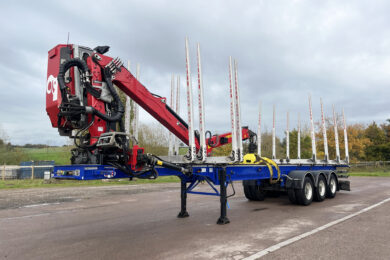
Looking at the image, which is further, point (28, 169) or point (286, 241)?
point (28, 169)

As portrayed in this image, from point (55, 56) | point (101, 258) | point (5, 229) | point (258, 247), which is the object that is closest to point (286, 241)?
point (258, 247)

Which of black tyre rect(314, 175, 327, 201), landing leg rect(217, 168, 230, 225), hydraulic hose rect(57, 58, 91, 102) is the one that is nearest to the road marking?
landing leg rect(217, 168, 230, 225)

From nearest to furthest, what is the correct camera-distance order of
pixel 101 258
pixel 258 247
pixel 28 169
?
pixel 101 258
pixel 258 247
pixel 28 169

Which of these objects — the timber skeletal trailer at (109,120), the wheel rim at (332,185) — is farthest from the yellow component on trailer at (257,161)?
the wheel rim at (332,185)

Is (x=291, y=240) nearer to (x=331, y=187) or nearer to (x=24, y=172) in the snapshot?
(x=331, y=187)

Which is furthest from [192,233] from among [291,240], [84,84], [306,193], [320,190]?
[320,190]

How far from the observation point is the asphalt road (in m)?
5.02

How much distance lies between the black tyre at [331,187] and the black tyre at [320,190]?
34cm

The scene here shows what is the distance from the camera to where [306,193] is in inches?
405

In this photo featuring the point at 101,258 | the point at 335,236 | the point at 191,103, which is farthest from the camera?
the point at 191,103

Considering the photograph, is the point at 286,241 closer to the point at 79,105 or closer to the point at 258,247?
the point at 258,247

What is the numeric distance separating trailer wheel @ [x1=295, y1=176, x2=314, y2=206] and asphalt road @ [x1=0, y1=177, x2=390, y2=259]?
0.24m

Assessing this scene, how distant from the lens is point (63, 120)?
229 inches

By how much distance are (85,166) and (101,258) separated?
162 centimetres
